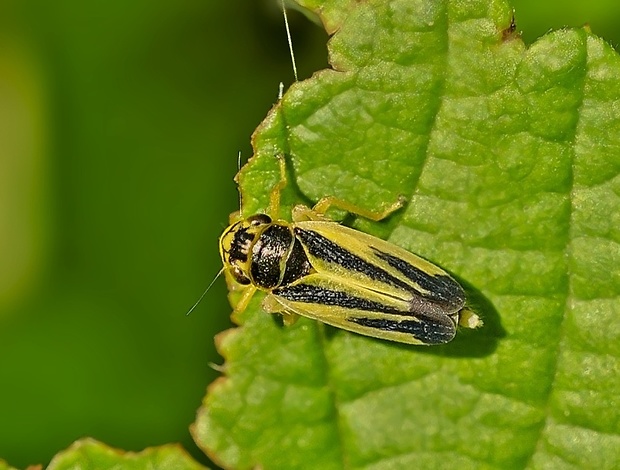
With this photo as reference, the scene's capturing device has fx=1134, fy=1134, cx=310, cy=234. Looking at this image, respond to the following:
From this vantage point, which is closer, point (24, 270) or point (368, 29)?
point (368, 29)

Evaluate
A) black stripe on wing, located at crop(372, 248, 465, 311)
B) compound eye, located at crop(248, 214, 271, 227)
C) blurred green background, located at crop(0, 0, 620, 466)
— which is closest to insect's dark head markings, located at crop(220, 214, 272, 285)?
compound eye, located at crop(248, 214, 271, 227)

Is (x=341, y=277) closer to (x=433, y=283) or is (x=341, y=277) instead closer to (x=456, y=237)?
(x=433, y=283)

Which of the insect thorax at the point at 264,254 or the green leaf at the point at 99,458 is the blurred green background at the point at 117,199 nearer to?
the insect thorax at the point at 264,254

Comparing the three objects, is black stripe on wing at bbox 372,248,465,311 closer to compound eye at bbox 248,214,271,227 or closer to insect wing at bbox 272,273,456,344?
insect wing at bbox 272,273,456,344

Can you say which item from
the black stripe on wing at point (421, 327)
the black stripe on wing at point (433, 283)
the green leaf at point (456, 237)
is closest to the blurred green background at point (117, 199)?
the green leaf at point (456, 237)

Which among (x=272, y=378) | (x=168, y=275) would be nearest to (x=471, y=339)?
(x=272, y=378)

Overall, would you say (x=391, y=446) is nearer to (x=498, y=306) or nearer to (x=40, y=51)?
(x=498, y=306)

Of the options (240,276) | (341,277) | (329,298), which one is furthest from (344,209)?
(240,276)
